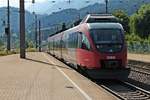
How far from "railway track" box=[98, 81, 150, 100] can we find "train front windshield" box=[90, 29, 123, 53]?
1600 mm

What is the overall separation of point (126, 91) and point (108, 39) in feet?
12.3

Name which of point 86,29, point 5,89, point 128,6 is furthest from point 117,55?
point 128,6

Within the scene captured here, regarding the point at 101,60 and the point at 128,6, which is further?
the point at 128,6

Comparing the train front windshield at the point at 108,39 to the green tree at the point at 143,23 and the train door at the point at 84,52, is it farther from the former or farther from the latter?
the green tree at the point at 143,23

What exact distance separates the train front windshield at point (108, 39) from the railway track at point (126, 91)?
5.25ft

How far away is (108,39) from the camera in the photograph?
21.8 meters

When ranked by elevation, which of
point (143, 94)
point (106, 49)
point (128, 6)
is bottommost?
point (143, 94)

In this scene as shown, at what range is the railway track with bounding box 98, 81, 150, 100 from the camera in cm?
1659

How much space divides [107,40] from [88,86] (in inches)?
145

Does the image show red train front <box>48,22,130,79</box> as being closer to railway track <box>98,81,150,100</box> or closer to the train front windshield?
the train front windshield

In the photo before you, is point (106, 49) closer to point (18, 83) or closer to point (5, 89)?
point (18, 83)

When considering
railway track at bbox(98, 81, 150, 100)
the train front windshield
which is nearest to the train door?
the train front windshield

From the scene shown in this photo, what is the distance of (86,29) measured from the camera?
22719mm

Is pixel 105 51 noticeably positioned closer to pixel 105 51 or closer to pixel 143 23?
pixel 105 51
